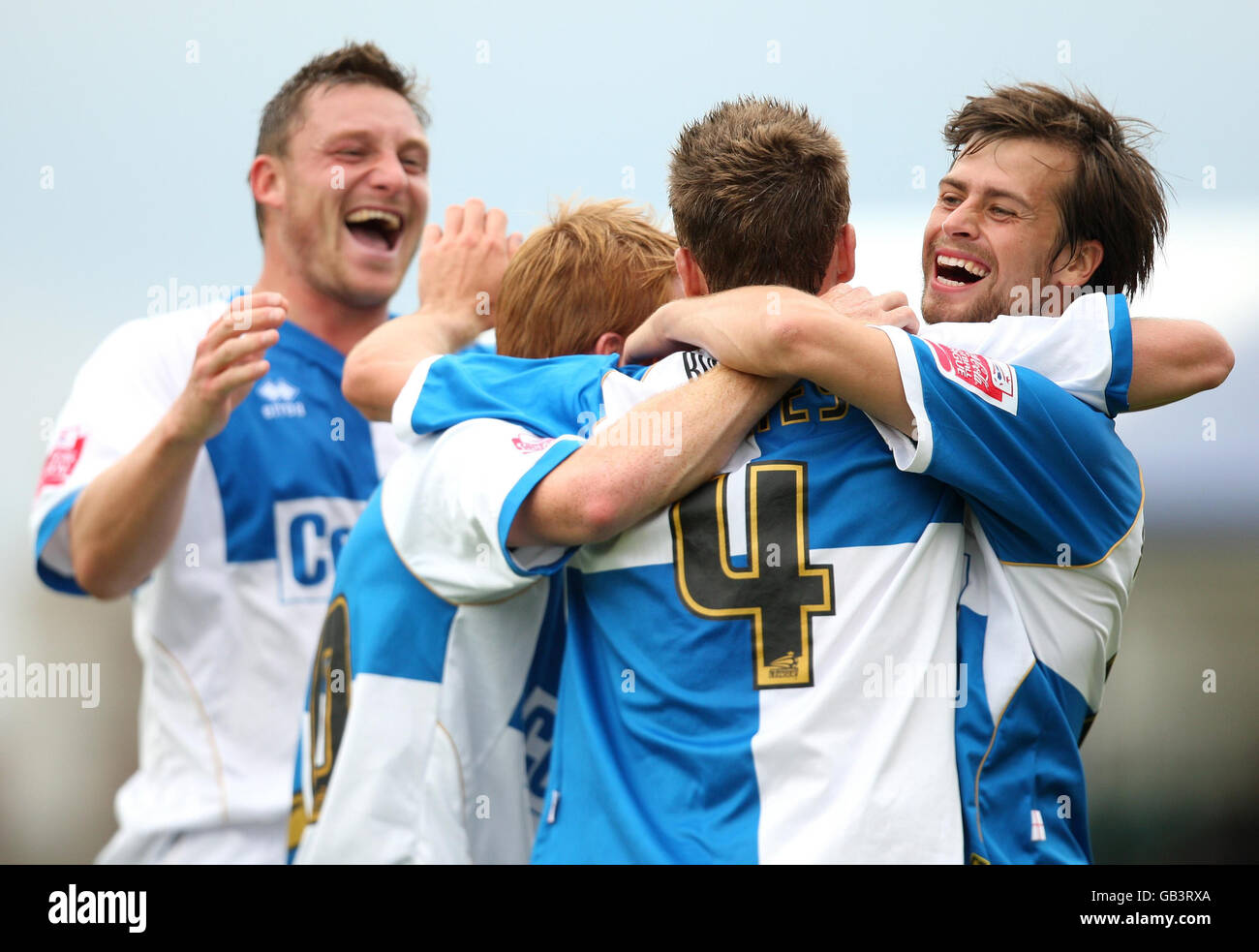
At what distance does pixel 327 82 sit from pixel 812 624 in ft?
8.03

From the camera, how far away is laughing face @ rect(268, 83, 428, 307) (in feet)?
10.8

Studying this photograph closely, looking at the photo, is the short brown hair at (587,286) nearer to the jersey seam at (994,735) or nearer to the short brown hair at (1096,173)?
the short brown hair at (1096,173)

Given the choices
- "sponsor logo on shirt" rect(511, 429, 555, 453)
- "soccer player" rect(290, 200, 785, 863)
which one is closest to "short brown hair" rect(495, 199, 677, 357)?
"soccer player" rect(290, 200, 785, 863)

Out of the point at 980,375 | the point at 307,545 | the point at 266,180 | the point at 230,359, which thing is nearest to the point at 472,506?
the point at 980,375

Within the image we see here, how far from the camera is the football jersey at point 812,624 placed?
1.59 metres

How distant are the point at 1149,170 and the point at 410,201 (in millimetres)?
1990

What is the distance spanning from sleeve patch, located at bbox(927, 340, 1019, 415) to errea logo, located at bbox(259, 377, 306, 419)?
75.7 inches

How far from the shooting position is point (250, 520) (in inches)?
115

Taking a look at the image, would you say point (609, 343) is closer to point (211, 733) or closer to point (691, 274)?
point (691, 274)

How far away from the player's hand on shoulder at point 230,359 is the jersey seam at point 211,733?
0.66m

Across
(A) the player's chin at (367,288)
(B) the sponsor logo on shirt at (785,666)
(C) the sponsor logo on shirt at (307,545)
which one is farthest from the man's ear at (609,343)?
(A) the player's chin at (367,288)

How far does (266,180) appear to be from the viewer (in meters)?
3.43

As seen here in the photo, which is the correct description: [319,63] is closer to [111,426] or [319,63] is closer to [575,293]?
[111,426]

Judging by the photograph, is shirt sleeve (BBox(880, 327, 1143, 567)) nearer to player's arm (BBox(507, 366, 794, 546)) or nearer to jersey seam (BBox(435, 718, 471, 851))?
player's arm (BBox(507, 366, 794, 546))
